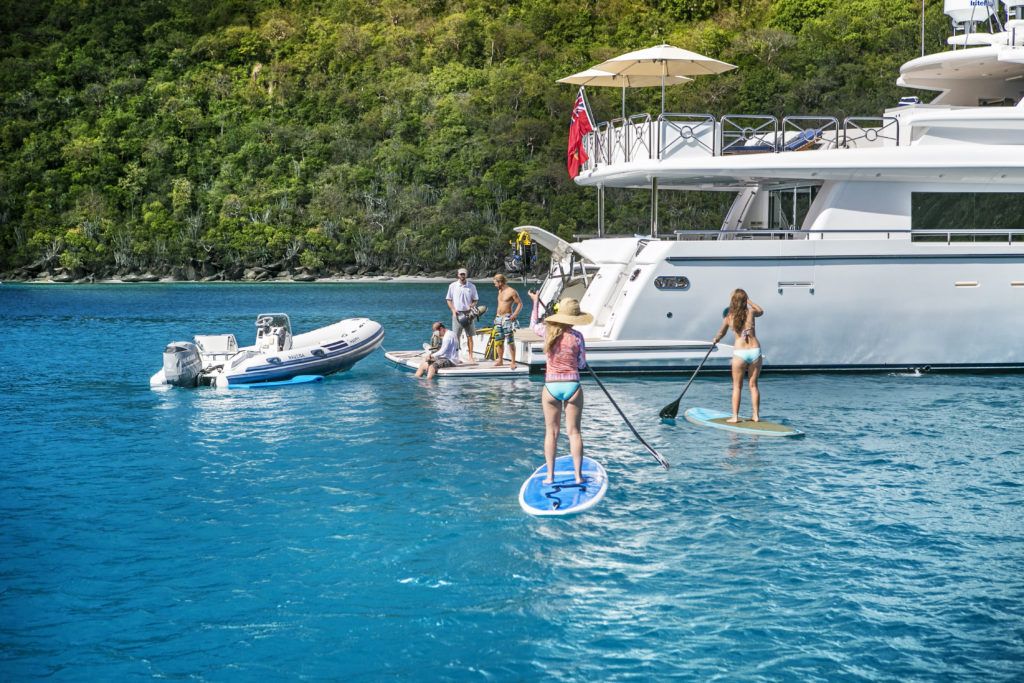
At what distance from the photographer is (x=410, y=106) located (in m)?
106

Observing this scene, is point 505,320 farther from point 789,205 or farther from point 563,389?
point 563,389

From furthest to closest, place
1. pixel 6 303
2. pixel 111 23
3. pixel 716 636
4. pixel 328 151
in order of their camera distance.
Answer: pixel 111 23 < pixel 328 151 < pixel 6 303 < pixel 716 636

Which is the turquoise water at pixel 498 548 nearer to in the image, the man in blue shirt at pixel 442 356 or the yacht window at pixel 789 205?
the man in blue shirt at pixel 442 356

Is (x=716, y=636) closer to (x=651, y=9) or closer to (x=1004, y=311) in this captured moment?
(x=1004, y=311)

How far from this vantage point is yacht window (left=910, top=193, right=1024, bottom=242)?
19297mm

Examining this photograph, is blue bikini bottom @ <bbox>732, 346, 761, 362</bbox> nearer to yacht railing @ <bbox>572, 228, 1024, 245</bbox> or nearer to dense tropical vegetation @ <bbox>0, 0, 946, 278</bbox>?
yacht railing @ <bbox>572, 228, 1024, 245</bbox>

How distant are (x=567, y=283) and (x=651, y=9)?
107m

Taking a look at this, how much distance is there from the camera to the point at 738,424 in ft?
45.2

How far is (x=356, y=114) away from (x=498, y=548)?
106167 millimetres

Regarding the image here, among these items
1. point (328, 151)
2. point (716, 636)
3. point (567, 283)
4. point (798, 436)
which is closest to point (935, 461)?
point (798, 436)

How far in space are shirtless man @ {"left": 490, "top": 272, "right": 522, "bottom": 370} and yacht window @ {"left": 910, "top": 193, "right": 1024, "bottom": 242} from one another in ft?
25.9

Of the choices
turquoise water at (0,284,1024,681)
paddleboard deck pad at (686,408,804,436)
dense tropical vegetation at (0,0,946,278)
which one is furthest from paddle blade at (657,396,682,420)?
dense tropical vegetation at (0,0,946,278)

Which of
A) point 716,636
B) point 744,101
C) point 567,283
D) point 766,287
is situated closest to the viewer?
point 716,636

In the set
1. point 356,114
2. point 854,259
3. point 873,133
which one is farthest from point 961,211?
point 356,114
